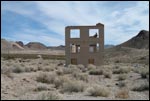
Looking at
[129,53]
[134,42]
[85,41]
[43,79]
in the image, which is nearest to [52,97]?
[43,79]

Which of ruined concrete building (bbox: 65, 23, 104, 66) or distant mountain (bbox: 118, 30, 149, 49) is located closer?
ruined concrete building (bbox: 65, 23, 104, 66)

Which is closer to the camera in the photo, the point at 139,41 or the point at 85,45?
the point at 85,45

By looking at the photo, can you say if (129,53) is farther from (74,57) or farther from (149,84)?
(149,84)

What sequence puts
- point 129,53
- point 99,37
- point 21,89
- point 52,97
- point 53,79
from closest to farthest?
point 52,97 < point 21,89 < point 53,79 < point 99,37 < point 129,53

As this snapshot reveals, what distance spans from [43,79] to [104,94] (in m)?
7.48

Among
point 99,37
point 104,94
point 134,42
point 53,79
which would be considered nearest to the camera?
point 104,94

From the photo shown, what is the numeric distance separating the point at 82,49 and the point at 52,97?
35048 millimetres

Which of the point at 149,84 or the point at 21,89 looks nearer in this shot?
the point at 21,89

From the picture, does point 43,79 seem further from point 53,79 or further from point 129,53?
point 129,53

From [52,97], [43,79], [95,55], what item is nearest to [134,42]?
[95,55]

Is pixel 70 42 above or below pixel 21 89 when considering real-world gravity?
above

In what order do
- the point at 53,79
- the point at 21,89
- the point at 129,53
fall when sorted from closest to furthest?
1. the point at 21,89
2. the point at 53,79
3. the point at 129,53

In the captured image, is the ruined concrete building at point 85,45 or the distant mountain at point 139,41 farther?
the distant mountain at point 139,41

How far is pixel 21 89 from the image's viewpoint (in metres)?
17.3
